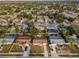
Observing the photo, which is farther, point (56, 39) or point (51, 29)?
point (51, 29)

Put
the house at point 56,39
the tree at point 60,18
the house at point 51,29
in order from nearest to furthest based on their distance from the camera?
the house at point 56,39, the house at point 51,29, the tree at point 60,18

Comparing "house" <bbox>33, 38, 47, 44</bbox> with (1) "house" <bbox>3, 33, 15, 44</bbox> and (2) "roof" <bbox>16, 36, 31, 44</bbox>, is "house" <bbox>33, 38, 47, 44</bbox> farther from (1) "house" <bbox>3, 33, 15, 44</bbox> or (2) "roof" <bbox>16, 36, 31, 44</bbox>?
(1) "house" <bbox>3, 33, 15, 44</bbox>

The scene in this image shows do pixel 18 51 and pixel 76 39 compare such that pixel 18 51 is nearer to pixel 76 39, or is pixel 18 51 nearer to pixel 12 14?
pixel 76 39

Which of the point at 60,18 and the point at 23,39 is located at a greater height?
the point at 60,18

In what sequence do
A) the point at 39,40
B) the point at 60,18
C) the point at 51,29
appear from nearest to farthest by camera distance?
the point at 39,40 < the point at 51,29 < the point at 60,18

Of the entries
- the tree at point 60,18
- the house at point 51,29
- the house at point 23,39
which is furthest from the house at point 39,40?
the tree at point 60,18

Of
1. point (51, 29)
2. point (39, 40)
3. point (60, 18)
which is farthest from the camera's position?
point (60, 18)

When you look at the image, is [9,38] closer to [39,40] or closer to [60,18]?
→ [39,40]

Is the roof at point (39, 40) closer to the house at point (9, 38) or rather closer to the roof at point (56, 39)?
the roof at point (56, 39)

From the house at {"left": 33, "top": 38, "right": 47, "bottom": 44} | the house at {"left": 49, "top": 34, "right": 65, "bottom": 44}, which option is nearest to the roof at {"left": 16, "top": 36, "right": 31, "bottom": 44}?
the house at {"left": 33, "top": 38, "right": 47, "bottom": 44}

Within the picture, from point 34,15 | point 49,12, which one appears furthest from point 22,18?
point 49,12

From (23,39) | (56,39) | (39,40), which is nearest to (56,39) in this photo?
(56,39)
